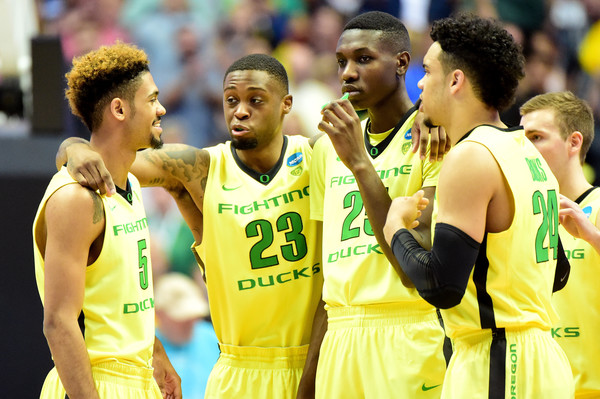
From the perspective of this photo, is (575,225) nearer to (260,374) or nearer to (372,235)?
(372,235)

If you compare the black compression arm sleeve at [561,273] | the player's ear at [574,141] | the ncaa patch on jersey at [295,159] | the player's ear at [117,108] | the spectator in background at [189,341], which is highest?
the player's ear at [117,108]

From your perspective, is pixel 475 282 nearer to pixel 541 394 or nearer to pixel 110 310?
pixel 541 394

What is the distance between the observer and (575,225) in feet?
13.3

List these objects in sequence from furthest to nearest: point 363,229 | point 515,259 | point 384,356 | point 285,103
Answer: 1. point 285,103
2. point 363,229
3. point 384,356
4. point 515,259

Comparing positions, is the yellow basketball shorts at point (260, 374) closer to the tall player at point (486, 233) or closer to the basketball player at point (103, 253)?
the basketball player at point (103, 253)

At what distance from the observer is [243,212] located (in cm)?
450

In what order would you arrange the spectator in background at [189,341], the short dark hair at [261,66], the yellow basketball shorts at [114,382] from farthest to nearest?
1. the spectator in background at [189,341]
2. the short dark hair at [261,66]
3. the yellow basketball shorts at [114,382]

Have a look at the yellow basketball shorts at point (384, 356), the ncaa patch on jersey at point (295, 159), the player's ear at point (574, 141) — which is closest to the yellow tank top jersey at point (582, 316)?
the player's ear at point (574, 141)

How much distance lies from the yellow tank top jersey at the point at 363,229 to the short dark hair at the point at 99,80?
3.53 ft

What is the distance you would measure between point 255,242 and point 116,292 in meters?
0.99

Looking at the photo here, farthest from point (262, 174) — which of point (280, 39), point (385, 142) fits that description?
point (280, 39)

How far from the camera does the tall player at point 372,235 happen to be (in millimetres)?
3842

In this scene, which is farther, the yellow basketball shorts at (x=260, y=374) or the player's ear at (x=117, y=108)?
the yellow basketball shorts at (x=260, y=374)

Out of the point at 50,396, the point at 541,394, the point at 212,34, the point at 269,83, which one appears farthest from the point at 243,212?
the point at 212,34
